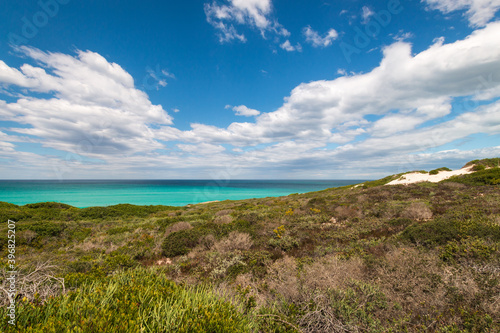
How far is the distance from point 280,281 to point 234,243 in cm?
412

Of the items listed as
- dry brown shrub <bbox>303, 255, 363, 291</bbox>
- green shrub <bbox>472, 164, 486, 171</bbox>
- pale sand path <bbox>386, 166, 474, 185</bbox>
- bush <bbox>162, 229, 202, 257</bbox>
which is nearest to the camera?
dry brown shrub <bbox>303, 255, 363, 291</bbox>

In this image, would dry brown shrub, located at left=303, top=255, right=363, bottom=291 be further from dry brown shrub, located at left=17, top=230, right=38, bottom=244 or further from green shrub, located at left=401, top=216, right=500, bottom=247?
dry brown shrub, located at left=17, top=230, right=38, bottom=244

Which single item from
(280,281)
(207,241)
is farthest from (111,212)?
(280,281)

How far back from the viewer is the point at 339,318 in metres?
3.71

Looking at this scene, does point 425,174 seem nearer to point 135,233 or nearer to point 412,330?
point 412,330

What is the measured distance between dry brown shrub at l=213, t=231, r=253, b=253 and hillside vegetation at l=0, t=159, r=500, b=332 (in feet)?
0.17

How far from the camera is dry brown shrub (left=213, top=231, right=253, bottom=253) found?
27.7ft

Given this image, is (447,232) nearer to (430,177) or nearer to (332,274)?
(332,274)

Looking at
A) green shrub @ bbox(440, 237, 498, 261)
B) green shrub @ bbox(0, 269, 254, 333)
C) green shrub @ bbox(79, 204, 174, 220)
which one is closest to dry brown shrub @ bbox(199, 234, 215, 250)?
green shrub @ bbox(0, 269, 254, 333)

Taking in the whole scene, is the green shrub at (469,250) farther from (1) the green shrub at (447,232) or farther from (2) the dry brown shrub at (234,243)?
(2) the dry brown shrub at (234,243)

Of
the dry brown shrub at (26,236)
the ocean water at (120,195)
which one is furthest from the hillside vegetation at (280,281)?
the ocean water at (120,195)

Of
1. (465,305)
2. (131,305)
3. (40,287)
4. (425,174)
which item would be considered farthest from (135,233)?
(425,174)

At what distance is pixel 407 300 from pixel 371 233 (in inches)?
224

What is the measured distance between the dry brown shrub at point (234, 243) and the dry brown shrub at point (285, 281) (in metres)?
2.44
